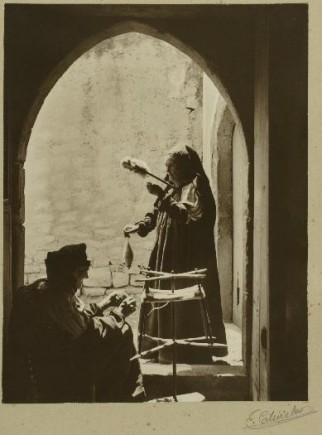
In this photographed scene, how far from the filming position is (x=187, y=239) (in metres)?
3.98

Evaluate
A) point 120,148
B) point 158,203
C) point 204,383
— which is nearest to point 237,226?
point 158,203

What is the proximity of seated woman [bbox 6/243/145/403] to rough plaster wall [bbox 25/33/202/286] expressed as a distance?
1.20 metres

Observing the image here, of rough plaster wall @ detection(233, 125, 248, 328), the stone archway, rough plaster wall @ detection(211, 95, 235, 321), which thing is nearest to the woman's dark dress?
rough plaster wall @ detection(233, 125, 248, 328)

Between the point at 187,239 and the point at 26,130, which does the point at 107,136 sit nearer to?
the point at 187,239

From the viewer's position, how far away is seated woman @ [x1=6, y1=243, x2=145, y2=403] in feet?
10.0

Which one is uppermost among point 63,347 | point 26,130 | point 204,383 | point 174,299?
point 26,130

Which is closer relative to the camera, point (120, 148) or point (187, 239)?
point (187, 239)

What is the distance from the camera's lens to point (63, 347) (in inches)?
122

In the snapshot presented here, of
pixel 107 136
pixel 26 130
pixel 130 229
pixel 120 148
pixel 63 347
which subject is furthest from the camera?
pixel 120 148
